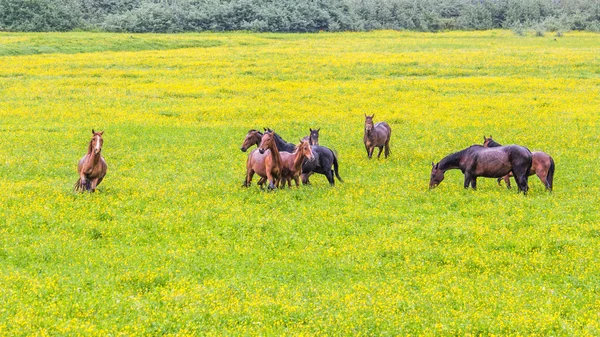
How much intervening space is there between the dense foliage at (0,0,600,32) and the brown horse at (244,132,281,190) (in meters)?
77.6

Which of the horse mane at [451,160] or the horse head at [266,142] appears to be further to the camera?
the horse mane at [451,160]

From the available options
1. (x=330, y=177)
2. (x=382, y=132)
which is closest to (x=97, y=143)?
(x=330, y=177)

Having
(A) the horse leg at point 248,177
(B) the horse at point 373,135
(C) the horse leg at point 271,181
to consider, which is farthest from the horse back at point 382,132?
(C) the horse leg at point 271,181

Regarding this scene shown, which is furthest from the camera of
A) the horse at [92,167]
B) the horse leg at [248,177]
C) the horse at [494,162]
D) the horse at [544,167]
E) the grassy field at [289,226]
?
the horse leg at [248,177]

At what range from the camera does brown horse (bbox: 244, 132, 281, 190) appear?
20766 mm

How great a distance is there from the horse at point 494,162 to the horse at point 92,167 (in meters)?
10.1

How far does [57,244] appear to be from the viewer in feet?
52.1

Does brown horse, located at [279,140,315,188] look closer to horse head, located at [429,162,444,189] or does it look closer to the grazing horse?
the grazing horse

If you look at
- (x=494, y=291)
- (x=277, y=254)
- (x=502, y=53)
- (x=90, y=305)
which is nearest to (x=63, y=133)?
(x=277, y=254)

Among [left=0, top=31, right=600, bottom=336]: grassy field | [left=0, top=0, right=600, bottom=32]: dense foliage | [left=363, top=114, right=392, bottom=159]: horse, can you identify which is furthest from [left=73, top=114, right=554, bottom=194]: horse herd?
[left=0, top=0, right=600, bottom=32]: dense foliage

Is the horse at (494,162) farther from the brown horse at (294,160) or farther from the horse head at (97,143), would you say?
the horse head at (97,143)

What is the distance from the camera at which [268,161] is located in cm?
2133

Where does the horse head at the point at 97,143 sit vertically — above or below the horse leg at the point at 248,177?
above

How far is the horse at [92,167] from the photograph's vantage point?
795 inches
